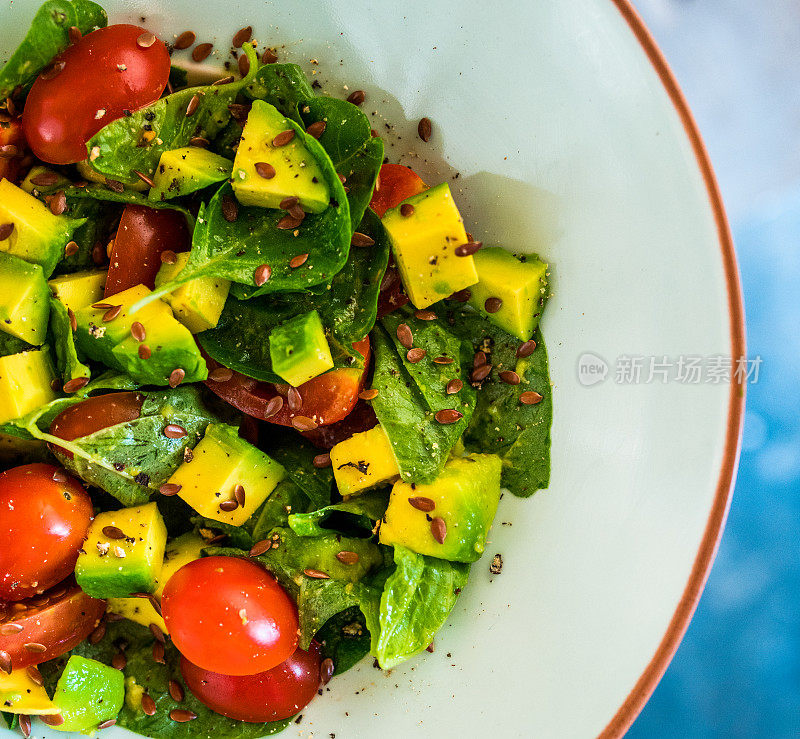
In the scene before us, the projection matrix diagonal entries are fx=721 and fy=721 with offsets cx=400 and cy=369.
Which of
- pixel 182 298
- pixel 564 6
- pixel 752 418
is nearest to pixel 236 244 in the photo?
pixel 182 298

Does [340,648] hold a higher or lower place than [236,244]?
lower

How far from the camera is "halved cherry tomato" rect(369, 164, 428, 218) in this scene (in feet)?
4.61

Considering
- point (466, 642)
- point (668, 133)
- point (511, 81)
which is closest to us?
point (668, 133)

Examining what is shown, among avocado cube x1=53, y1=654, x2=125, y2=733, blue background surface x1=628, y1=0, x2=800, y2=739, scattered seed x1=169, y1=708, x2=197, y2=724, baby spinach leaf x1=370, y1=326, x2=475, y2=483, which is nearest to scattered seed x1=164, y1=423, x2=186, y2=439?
baby spinach leaf x1=370, y1=326, x2=475, y2=483

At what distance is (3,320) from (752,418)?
1.93 meters

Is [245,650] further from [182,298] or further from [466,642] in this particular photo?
[182,298]

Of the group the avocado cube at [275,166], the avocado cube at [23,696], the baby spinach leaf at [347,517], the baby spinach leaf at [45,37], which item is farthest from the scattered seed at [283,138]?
the avocado cube at [23,696]

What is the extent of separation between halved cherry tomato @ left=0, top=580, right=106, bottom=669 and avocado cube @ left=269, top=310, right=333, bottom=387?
64 centimetres

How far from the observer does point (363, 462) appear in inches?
54.3

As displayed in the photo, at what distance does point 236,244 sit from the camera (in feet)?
4.36

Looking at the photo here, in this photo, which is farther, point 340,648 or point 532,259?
point 340,648

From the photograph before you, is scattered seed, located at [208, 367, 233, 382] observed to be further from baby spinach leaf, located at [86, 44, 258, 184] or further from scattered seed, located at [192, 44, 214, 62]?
scattered seed, located at [192, 44, 214, 62]

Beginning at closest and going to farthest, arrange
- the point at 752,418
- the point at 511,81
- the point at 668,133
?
the point at 668,133 → the point at 511,81 → the point at 752,418

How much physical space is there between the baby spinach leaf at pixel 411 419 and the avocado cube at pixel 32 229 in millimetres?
643
